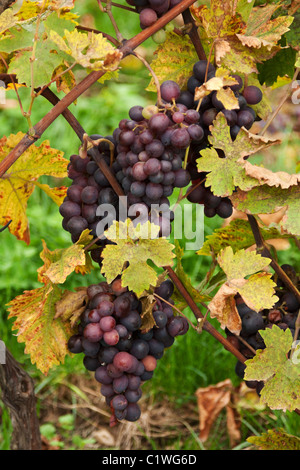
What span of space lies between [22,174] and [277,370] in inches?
19.8

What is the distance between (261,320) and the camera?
896 mm

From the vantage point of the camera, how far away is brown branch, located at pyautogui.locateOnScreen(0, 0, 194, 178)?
69 centimetres

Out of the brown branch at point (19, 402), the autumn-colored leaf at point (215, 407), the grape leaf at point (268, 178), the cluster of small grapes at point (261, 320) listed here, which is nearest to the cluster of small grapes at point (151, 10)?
the grape leaf at point (268, 178)

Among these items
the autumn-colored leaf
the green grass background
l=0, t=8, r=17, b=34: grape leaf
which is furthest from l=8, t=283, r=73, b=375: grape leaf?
the autumn-colored leaf

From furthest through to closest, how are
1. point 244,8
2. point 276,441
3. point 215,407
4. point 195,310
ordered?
point 215,407
point 276,441
point 195,310
point 244,8

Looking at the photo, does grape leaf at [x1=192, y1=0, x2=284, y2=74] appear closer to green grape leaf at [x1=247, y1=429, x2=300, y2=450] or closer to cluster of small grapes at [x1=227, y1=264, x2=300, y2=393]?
cluster of small grapes at [x1=227, y1=264, x2=300, y2=393]

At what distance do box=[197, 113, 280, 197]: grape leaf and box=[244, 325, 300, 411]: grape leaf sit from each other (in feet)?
0.76

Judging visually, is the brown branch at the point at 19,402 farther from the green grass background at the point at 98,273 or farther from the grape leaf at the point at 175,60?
the grape leaf at the point at 175,60

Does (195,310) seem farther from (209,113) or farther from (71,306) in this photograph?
(209,113)

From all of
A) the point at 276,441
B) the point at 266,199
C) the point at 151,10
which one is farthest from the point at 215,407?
the point at 151,10

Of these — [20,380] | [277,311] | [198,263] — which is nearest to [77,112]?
[198,263]

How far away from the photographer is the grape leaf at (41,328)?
2.77 ft

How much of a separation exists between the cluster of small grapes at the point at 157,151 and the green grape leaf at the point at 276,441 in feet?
1.54
